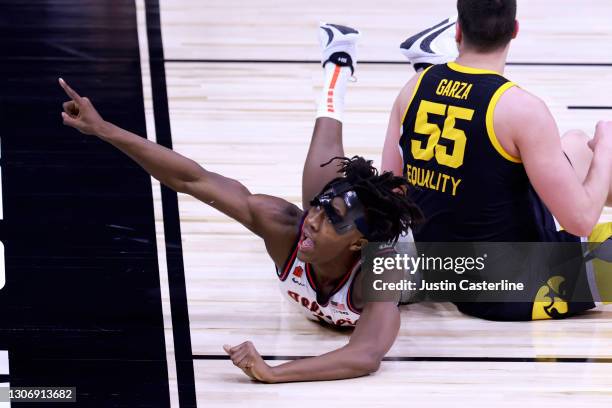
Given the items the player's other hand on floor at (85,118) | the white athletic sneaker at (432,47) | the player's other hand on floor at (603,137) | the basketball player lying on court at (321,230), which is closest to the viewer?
the player's other hand on floor at (85,118)

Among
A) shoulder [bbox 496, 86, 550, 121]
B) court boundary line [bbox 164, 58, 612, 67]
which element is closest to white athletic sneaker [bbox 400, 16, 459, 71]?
shoulder [bbox 496, 86, 550, 121]

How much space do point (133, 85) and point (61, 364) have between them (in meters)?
2.78

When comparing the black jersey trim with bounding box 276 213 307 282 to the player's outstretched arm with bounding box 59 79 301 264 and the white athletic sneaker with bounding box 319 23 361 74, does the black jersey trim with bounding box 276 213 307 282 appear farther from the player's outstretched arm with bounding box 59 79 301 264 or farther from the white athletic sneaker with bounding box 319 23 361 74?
the white athletic sneaker with bounding box 319 23 361 74

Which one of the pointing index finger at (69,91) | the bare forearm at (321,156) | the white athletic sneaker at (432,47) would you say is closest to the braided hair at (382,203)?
the bare forearm at (321,156)

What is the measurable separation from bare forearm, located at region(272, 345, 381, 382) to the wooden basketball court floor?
4 centimetres

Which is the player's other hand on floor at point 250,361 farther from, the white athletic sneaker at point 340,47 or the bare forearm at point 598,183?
the white athletic sneaker at point 340,47

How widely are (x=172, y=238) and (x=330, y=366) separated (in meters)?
1.42

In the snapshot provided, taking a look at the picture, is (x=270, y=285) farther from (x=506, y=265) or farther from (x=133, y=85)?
(x=133, y=85)

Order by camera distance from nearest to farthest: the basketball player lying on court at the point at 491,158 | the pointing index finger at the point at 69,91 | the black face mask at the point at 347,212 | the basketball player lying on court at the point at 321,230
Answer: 1. the pointing index finger at the point at 69,91
2. the basketball player lying on court at the point at 321,230
3. the black face mask at the point at 347,212
4. the basketball player lying on court at the point at 491,158

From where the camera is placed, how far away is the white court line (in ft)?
15.1

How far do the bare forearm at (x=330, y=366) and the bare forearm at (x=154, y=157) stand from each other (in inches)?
30.7

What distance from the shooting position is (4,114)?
6.65 metres

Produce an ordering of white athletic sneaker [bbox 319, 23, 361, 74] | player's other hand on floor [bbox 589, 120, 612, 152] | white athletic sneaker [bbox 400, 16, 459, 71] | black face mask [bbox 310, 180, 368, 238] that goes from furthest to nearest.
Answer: white athletic sneaker [bbox 319, 23, 361, 74], white athletic sneaker [bbox 400, 16, 459, 71], player's other hand on floor [bbox 589, 120, 612, 152], black face mask [bbox 310, 180, 368, 238]

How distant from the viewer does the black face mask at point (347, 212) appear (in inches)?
179
